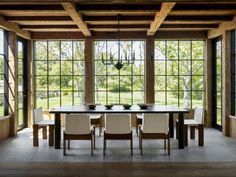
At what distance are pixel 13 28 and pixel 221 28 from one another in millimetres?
5020

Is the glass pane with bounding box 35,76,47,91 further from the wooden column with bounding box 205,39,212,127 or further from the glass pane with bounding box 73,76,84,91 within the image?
the wooden column with bounding box 205,39,212,127

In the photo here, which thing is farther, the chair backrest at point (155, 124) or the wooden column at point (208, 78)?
the wooden column at point (208, 78)

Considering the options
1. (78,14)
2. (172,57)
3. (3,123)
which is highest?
(78,14)


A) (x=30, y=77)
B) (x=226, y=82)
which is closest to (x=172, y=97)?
(x=226, y=82)

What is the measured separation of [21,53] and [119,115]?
421 cm

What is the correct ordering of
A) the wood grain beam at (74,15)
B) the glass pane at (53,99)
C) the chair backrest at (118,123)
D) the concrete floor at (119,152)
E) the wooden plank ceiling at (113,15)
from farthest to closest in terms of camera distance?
the glass pane at (53,99) → the wooden plank ceiling at (113,15) → the chair backrest at (118,123) → the wood grain beam at (74,15) → the concrete floor at (119,152)

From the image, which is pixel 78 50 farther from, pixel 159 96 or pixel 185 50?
pixel 185 50

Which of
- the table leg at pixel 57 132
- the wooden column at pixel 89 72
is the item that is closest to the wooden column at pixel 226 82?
the wooden column at pixel 89 72

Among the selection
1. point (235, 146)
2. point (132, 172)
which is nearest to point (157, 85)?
point (235, 146)

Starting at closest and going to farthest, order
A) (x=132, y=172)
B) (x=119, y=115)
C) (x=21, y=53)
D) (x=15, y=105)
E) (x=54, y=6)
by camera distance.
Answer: (x=132, y=172)
(x=119, y=115)
(x=54, y=6)
(x=15, y=105)
(x=21, y=53)

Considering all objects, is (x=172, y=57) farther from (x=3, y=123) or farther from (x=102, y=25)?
(x=3, y=123)

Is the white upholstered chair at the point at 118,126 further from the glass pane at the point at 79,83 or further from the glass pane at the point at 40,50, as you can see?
the glass pane at the point at 40,50

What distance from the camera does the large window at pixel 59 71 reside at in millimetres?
8672

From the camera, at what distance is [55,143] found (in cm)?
589
